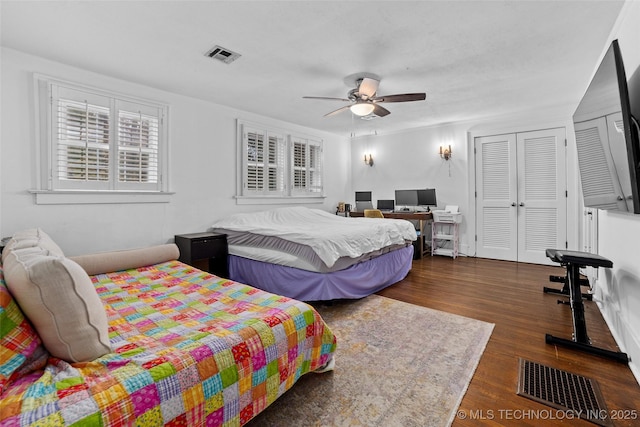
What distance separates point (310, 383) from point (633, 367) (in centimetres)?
209

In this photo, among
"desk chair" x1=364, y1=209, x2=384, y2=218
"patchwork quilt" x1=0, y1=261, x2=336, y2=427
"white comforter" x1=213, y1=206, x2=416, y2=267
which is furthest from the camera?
"desk chair" x1=364, y1=209, x2=384, y2=218

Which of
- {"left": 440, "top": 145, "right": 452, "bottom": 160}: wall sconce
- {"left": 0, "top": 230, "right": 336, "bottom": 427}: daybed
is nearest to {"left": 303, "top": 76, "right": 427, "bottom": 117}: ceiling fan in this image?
{"left": 440, "top": 145, "right": 452, "bottom": 160}: wall sconce

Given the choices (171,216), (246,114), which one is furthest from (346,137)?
(171,216)

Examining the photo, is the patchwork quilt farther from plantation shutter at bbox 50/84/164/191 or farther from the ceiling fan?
the ceiling fan

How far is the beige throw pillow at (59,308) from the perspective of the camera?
108 centimetres

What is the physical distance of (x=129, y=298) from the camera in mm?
1951

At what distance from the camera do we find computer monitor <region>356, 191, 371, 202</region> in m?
6.52

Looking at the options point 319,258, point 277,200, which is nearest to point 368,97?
point 319,258

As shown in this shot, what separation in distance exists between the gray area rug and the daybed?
197mm

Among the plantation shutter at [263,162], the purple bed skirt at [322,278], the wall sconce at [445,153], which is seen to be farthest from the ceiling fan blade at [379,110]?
the wall sconce at [445,153]

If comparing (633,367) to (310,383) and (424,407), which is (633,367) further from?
(310,383)

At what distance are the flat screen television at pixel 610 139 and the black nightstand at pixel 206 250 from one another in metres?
3.88

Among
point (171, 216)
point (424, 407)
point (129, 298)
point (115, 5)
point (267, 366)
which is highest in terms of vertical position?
point (115, 5)

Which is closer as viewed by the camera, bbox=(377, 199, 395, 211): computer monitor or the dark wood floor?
the dark wood floor
